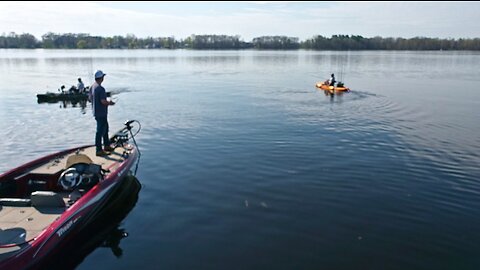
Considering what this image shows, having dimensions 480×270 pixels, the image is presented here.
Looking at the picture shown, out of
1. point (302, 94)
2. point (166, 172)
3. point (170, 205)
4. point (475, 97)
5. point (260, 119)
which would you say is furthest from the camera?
point (302, 94)

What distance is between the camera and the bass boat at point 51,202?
7297 mm

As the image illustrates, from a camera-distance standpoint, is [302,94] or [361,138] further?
[302,94]

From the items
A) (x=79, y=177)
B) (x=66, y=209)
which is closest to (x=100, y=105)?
(x=79, y=177)

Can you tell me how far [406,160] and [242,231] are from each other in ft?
28.5

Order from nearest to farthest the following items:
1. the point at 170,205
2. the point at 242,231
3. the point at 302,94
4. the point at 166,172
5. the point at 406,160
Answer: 1. the point at 242,231
2. the point at 170,205
3. the point at 166,172
4. the point at 406,160
5. the point at 302,94

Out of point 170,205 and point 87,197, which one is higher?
point 87,197

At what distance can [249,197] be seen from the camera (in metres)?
11.6

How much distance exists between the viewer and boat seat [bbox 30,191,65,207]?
876cm

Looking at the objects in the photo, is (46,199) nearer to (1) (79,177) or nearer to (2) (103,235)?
(1) (79,177)

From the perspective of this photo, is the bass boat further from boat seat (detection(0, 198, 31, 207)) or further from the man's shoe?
the man's shoe

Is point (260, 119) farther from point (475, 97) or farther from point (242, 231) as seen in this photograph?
point (475, 97)

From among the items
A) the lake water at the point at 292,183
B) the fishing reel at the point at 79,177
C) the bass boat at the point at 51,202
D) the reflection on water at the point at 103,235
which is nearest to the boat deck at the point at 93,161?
the bass boat at the point at 51,202

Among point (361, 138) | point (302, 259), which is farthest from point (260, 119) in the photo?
point (302, 259)

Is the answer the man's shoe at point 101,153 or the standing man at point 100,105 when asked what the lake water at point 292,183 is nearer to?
the man's shoe at point 101,153
